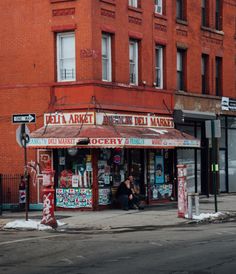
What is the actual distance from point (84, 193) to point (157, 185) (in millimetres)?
4500

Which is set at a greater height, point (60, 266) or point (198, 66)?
point (198, 66)

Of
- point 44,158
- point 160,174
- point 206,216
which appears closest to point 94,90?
point 44,158

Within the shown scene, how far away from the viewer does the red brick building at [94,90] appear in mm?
24375

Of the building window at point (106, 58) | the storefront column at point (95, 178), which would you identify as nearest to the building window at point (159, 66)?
the building window at point (106, 58)

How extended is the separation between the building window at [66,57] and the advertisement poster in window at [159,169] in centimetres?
569

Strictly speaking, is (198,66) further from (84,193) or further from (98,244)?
(98,244)

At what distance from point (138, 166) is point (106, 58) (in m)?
4.73

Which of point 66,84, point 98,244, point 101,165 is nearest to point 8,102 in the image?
point 66,84

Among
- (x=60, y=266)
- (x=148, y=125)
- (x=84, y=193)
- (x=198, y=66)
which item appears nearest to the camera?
(x=60, y=266)

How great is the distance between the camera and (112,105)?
25.0 metres

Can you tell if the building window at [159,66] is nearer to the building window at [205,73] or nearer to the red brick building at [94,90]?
the red brick building at [94,90]

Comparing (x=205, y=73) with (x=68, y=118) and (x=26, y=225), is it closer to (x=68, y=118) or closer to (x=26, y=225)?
(x=68, y=118)

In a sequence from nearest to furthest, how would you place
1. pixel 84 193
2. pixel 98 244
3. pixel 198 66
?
pixel 98 244 < pixel 84 193 < pixel 198 66

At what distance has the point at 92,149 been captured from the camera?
24422mm
